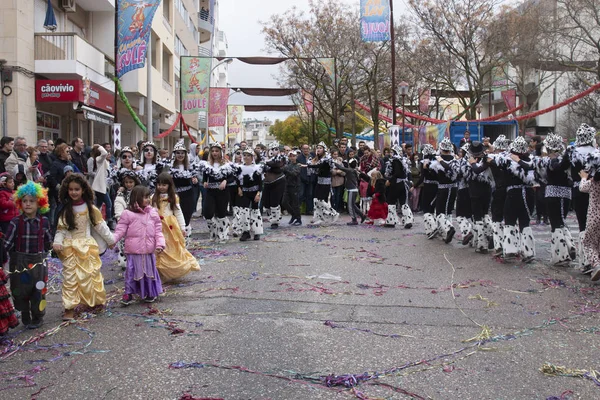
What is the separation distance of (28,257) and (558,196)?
675 centimetres

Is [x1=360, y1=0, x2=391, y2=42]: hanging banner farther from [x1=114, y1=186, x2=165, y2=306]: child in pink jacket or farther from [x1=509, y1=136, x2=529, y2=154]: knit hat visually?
[x1=114, y1=186, x2=165, y2=306]: child in pink jacket

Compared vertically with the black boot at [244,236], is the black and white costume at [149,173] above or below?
above

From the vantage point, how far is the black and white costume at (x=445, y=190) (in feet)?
38.1

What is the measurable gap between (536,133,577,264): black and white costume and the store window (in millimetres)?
15860

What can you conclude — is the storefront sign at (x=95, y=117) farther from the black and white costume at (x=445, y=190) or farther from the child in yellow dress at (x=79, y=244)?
the child in yellow dress at (x=79, y=244)

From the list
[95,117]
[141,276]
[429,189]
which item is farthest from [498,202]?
[95,117]

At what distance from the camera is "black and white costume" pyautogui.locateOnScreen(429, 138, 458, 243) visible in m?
11.6

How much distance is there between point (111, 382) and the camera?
4539mm

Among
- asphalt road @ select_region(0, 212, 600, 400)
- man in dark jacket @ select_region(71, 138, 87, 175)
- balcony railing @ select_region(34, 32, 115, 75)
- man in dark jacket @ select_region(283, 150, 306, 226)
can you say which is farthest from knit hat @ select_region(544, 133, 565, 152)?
balcony railing @ select_region(34, 32, 115, 75)

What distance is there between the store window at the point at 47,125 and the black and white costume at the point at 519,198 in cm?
1518

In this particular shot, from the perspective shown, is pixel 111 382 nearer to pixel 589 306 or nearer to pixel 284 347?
pixel 284 347

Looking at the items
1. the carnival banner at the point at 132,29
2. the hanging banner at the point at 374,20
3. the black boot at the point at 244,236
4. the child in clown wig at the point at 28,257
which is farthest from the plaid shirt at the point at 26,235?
the hanging banner at the point at 374,20

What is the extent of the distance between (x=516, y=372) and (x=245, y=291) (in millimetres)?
3570

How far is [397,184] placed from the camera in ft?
46.6
